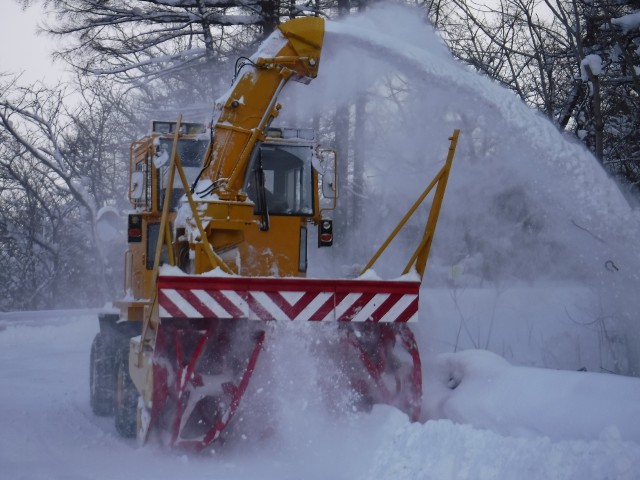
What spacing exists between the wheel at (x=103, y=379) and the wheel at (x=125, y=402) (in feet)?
2.27

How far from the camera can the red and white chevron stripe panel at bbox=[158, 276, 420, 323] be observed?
5766 millimetres

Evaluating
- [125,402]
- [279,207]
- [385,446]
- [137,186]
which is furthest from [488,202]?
[385,446]

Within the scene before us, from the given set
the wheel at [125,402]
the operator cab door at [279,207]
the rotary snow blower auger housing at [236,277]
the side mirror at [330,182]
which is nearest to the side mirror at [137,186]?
the rotary snow blower auger housing at [236,277]

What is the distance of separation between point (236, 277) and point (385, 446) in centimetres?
164

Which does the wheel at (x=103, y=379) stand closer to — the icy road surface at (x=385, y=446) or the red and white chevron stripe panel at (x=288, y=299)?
the icy road surface at (x=385, y=446)

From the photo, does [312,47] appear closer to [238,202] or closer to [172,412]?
[238,202]

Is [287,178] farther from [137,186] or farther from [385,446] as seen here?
[385,446]

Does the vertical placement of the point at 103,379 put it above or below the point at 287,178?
below

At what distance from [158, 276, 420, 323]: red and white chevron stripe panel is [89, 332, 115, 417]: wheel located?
8.89ft

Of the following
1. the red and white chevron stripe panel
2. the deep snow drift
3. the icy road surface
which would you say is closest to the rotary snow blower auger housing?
the red and white chevron stripe panel

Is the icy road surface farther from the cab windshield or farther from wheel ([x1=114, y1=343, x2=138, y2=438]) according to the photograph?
the cab windshield

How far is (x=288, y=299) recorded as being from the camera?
597 cm

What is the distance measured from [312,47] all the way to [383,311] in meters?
2.42

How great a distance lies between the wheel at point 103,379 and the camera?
8133mm
